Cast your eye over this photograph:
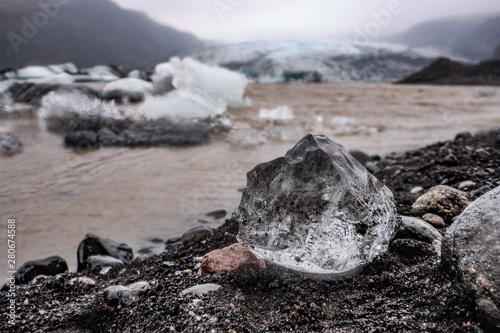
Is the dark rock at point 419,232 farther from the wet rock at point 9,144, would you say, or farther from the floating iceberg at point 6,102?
the floating iceberg at point 6,102

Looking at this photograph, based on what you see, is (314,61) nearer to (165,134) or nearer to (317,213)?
(165,134)

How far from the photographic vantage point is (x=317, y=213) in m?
1.12

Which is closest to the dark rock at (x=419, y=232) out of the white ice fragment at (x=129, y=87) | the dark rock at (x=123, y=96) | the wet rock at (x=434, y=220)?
the wet rock at (x=434, y=220)

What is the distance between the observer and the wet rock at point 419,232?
4.30ft

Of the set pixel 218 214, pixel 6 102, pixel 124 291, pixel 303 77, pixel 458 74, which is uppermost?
pixel 303 77

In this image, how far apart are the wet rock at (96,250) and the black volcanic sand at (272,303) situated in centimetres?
22

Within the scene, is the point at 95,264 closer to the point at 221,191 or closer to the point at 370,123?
the point at 221,191

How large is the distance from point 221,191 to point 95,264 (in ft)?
Result: 4.06

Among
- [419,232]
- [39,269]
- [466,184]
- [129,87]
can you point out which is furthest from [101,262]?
[129,87]

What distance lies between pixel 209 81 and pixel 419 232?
5498mm

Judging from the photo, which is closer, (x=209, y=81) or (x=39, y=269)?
(x=39, y=269)

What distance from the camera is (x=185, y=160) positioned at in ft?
11.6

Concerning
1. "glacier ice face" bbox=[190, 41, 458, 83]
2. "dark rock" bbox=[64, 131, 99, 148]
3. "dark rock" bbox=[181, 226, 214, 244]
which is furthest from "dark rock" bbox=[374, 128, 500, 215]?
"glacier ice face" bbox=[190, 41, 458, 83]

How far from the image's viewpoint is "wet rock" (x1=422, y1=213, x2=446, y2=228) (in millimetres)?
1491
